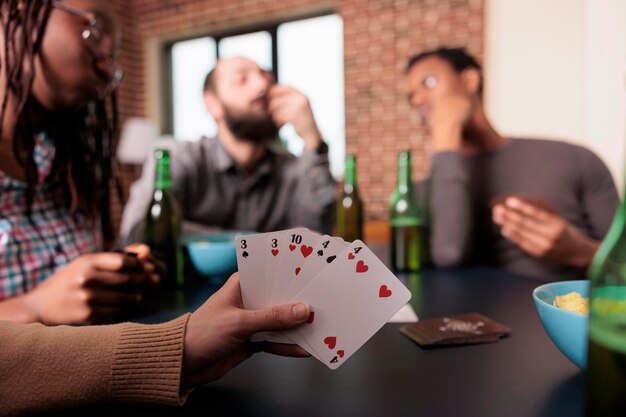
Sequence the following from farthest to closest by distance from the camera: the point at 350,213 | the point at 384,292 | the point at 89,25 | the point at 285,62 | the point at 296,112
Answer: the point at 285,62, the point at 296,112, the point at 350,213, the point at 89,25, the point at 384,292

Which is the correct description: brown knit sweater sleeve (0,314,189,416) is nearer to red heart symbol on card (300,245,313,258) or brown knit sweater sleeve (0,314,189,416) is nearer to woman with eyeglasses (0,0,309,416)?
woman with eyeglasses (0,0,309,416)

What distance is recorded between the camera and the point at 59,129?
1.37 meters

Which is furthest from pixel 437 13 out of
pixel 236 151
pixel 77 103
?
pixel 77 103

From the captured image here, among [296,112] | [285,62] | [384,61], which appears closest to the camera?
[296,112]

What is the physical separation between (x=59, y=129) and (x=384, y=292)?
46.7 inches

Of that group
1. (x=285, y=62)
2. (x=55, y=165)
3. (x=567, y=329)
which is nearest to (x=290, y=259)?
(x=567, y=329)

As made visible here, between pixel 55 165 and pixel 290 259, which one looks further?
Answer: pixel 55 165

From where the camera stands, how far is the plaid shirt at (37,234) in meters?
1.16

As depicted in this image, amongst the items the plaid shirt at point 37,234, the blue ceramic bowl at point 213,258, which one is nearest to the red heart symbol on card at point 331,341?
the blue ceramic bowl at point 213,258

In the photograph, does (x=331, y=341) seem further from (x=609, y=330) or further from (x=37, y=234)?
(x=37, y=234)

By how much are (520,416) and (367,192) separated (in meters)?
3.78

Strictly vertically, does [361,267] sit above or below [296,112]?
below

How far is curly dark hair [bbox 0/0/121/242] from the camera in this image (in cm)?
113

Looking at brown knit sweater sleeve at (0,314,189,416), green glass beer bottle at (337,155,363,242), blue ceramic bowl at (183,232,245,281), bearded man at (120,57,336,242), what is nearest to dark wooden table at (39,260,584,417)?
brown knit sweater sleeve at (0,314,189,416)
